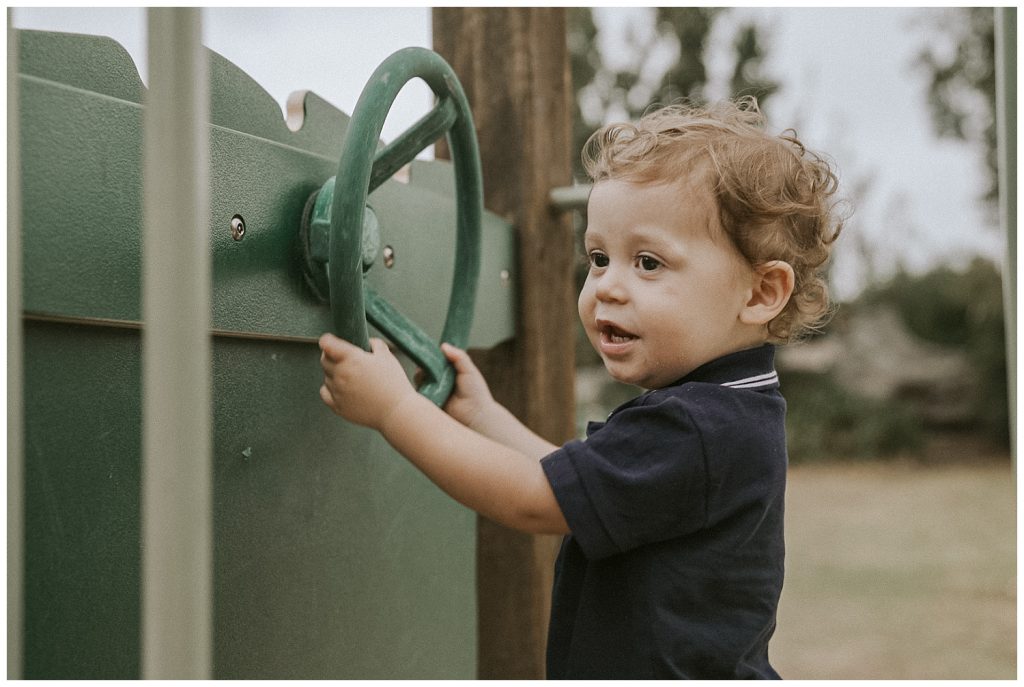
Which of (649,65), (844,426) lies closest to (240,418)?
(649,65)

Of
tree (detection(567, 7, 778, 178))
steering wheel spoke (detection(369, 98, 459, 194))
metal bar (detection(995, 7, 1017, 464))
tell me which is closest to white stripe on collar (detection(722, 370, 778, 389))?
metal bar (detection(995, 7, 1017, 464))

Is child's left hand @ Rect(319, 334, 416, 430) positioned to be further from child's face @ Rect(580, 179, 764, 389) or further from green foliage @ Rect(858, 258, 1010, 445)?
green foliage @ Rect(858, 258, 1010, 445)

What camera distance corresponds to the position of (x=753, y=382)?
938 mm

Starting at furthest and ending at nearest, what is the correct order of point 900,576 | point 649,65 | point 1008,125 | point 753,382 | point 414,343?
point 649,65
point 900,576
point 414,343
point 753,382
point 1008,125

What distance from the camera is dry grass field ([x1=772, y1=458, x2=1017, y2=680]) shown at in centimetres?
438

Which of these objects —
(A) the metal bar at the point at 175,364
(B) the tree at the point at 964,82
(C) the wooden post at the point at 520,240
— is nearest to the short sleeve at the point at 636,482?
(A) the metal bar at the point at 175,364

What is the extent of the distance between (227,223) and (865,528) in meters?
6.96

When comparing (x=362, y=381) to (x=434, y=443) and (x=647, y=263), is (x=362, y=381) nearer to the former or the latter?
(x=434, y=443)

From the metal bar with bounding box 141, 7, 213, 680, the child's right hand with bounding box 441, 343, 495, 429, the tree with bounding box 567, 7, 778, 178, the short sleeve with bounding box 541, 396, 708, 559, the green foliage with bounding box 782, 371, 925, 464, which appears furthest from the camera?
the green foliage with bounding box 782, 371, 925, 464

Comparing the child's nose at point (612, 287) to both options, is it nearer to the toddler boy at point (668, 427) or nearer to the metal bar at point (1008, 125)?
the toddler boy at point (668, 427)

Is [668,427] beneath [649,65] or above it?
beneath

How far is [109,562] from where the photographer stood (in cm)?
82

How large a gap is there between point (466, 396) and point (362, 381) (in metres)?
0.26

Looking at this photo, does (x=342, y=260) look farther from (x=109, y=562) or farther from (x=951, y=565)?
(x=951, y=565)
